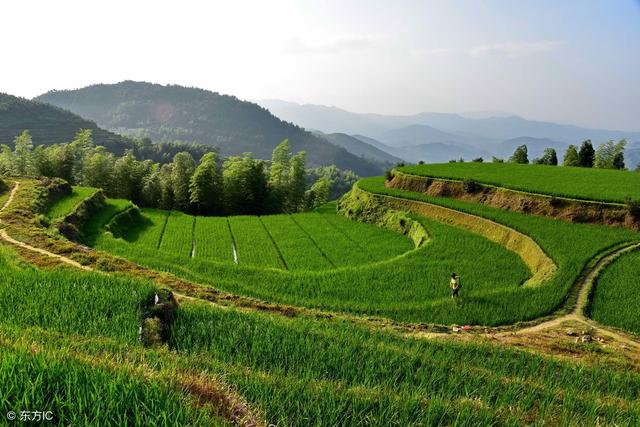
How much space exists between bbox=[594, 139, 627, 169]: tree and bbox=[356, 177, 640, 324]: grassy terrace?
45401 mm

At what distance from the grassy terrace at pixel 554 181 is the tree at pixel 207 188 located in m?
22.8

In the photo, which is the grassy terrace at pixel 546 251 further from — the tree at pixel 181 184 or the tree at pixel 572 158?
the tree at pixel 572 158

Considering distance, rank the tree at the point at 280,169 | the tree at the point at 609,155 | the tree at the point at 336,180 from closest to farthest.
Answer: the tree at the point at 280,169, the tree at the point at 609,155, the tree at the point at 336,180

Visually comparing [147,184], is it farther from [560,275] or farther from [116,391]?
[116,391]

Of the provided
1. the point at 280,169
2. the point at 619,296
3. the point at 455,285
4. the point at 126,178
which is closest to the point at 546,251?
the point at 619,296

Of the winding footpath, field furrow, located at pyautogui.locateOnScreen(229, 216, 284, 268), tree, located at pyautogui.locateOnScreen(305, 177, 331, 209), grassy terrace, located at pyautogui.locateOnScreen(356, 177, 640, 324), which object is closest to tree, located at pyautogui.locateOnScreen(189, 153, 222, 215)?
field furrow, located at pyautogui.locateOnScreen(229, 216, 284, 268)

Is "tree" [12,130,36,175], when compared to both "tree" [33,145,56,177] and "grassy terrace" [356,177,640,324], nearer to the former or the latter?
"tree" [33,145,56,177]

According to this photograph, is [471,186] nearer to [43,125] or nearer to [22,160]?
[22,160]

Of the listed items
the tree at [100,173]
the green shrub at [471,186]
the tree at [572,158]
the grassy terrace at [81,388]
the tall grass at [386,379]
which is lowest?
the tall grass at [386,379]

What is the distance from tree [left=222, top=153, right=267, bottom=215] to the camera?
4972cm

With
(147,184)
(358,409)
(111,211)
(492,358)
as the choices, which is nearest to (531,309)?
(492,358)

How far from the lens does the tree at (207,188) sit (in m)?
48.5

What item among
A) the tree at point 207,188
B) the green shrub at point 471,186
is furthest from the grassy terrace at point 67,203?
the green shrub at point 471,186

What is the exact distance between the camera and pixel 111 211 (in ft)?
102
